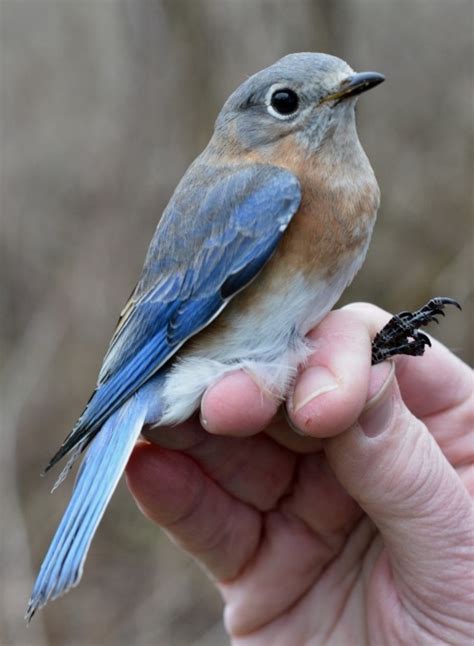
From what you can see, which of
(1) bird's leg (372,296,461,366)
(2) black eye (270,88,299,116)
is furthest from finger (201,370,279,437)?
(2) black eye (270,88,299,116)

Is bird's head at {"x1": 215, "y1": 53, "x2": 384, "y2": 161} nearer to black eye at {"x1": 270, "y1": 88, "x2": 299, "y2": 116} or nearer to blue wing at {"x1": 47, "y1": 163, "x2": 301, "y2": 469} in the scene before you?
black eye at {"x1": 270, "y1": 88, "x2": 299, "y2": 116}

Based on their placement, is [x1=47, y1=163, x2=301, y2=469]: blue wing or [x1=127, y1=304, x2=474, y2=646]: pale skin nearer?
[x1=127, y1=304, x2=474, y2=646]: pale skin

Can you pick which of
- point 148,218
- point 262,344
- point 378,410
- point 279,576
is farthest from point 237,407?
point 148,218

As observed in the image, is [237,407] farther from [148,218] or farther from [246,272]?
[148,218]

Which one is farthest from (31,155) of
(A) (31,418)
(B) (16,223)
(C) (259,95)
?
(C) (259,95)

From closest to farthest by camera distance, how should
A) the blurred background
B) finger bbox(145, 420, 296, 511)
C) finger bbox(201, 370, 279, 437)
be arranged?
finger bbox(201, 370, 279, 437) → finger bbox(145, 420, 296, 511) → the blurred background

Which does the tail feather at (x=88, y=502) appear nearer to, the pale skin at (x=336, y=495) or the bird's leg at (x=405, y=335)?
the pale skin at (x=336, y=495)

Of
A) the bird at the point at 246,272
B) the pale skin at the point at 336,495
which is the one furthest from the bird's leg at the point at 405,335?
the bird at the point at 246,272
